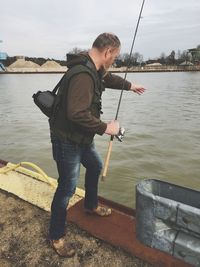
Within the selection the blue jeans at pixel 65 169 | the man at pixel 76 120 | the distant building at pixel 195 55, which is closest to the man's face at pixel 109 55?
the man at pixel 76 120

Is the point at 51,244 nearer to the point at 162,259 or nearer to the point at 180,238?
the point at 162,259

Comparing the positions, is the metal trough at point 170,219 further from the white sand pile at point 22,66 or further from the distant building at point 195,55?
the distant building at point 195,55

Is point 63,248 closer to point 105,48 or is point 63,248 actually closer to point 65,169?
point 65,169

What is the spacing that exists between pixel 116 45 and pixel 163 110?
1686 centimetres

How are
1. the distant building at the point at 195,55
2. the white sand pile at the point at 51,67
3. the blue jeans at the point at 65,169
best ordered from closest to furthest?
the blue jeans at the point at 65,169 → the white sand pile at the point at 51,67 → the distant building at the point at 195,55

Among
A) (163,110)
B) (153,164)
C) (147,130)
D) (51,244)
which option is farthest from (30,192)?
(163,110)

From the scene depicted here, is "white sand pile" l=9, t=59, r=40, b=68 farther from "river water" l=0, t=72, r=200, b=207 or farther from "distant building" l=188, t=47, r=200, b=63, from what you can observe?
"river water" l=0, t=72, r=200, b=207

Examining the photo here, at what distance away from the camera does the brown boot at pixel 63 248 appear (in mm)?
3396

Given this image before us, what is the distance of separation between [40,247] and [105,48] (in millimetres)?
2199

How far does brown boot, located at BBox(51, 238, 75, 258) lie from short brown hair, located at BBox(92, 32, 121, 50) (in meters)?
2.02

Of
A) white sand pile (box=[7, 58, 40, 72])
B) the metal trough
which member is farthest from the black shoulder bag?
white sand pile (box=[7, 58, 40, 72])

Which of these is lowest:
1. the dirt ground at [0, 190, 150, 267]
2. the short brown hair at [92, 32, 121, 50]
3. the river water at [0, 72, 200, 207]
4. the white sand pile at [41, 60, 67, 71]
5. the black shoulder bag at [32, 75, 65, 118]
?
the white sand pile at [41, 60, 67, 71]

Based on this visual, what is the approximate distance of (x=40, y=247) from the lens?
11.7ft

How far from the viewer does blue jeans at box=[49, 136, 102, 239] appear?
3.25 m
